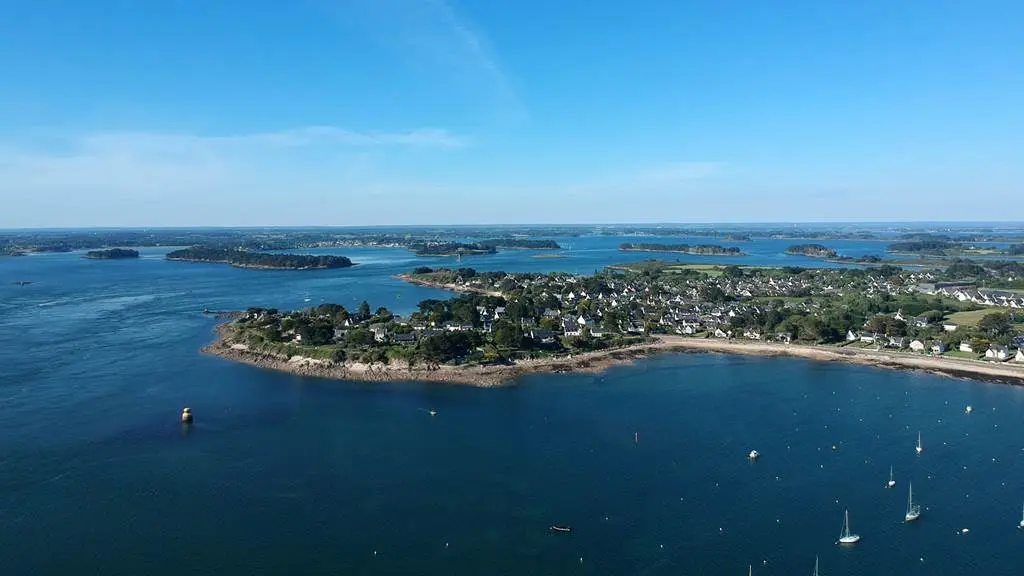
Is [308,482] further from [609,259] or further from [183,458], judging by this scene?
[609,259]

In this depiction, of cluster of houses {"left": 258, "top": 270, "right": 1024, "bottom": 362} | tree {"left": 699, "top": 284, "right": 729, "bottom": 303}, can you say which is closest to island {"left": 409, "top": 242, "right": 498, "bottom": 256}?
cluster of houses {"left": 258, "top": 270, "right": 1024, "bottom": 362}

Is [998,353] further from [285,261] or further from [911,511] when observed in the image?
[285,261]

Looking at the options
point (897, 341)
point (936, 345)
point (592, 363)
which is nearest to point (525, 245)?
point (897, 341)

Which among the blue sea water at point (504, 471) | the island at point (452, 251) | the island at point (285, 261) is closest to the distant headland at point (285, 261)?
the island at point (285, 261)

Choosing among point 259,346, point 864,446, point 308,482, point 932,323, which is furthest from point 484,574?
point 932,323

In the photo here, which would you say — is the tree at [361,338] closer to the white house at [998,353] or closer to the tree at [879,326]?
the tree at [879,326]
